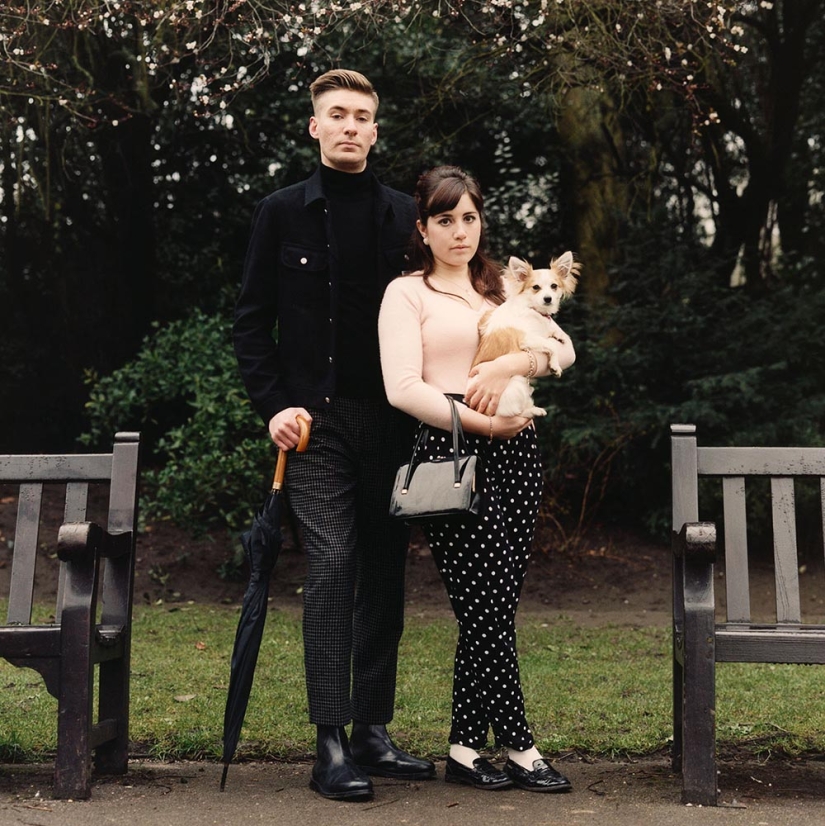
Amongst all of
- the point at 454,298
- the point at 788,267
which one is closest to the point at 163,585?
the point at 454,298

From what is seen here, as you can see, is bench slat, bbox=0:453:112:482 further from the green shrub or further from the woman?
the green shrub

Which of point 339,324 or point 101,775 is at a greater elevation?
point 339,324

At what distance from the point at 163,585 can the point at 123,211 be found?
449 centimetres

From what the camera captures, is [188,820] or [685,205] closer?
[188,820]

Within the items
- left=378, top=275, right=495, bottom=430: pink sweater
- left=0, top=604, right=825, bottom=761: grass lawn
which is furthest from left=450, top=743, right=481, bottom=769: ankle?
left=378, top=275, right=495, bottom=430: pink sweater

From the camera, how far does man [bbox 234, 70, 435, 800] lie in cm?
361

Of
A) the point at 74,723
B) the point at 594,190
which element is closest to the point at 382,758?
the point at 74,723

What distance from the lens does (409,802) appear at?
135 inches

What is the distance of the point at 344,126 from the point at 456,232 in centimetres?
56

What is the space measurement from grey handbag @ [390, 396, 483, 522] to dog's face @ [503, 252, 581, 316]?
1.65ft

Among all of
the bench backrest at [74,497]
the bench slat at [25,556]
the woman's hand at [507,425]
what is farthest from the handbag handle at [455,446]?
the bench slat at [25,556]

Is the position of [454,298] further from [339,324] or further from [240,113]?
[240,113]

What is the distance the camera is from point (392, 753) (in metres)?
3.76

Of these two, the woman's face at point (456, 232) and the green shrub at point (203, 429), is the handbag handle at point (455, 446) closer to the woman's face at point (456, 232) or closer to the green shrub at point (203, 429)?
the woman's face at point (456, 232)
